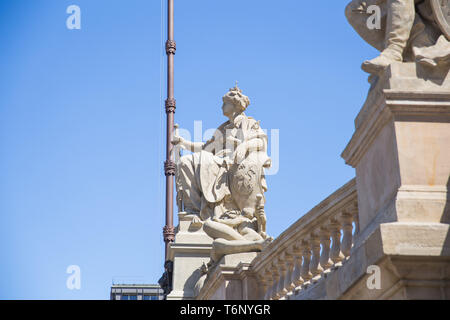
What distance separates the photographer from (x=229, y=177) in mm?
15141

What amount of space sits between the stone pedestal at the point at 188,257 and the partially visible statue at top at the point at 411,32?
8368 millimetres

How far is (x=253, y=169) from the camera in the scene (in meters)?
14.5

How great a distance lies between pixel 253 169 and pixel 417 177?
831 cm

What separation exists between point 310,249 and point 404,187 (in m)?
3.24

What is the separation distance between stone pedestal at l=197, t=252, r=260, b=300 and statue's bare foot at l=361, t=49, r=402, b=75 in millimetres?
4784

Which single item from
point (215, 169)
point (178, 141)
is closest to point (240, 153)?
point (215, 169)

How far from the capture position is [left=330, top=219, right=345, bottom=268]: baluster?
26.9ft

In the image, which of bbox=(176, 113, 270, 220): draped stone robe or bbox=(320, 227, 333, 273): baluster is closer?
bbox=(320, 227, 333, 273): baluster

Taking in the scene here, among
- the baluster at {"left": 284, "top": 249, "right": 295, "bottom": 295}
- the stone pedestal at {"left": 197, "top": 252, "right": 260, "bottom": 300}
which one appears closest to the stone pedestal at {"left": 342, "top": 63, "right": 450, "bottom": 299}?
the baluster at {"left": 284, "top": 249, "right": 295, "bottom": 295}

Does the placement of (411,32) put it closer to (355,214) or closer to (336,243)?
(355,214)

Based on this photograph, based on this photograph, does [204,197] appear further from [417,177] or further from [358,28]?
[417,177]

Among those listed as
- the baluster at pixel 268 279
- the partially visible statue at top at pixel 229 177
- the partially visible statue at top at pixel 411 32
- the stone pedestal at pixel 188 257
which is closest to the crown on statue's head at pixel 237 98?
the partially visible statue at top at pixel 229 177

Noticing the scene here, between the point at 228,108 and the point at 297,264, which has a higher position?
the point at 228,108

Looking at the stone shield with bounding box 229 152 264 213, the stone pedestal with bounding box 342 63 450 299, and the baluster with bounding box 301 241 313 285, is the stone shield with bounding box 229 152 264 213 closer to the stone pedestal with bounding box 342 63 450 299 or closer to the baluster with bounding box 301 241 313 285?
the baluster with bounding box 301 241 313 285
